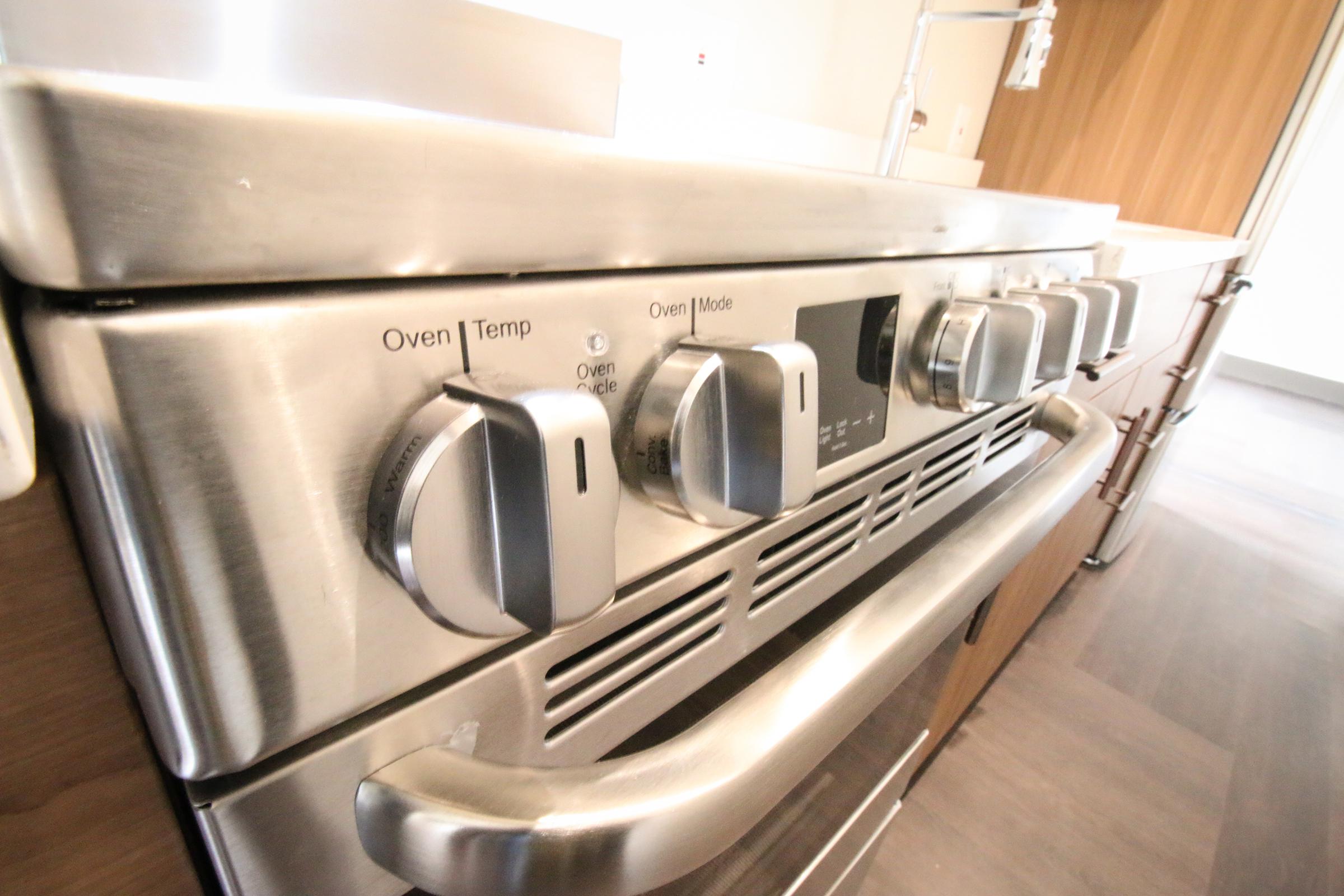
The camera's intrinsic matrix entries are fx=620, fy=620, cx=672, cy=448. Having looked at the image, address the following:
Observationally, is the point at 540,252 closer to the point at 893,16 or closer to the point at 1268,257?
the point at 893,16

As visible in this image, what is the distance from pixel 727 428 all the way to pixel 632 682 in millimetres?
128

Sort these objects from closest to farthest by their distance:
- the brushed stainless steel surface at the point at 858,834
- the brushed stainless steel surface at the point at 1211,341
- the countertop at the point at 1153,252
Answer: the brushed stainless steel surface at the point at 858,834 < the countertop at the point at 1153,252 < the brushed stainless steel surface at the point at 1211,341

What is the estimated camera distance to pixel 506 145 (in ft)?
0.53

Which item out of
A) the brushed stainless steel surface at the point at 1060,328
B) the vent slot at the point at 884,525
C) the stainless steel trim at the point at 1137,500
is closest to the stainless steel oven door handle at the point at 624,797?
the vent slot at the point at 884,525

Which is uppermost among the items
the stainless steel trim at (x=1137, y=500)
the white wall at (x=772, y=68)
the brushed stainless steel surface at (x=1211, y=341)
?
the white wall at (x=772, y=68)

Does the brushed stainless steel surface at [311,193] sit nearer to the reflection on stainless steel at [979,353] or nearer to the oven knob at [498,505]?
the oven knob at [498,505]

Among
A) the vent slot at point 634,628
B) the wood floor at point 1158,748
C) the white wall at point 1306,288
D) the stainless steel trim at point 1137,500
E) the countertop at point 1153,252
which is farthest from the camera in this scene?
the white wall at point 1306,288

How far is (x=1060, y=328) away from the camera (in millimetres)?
Answer: 420

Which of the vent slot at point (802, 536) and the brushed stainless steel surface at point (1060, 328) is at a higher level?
the brushed stainless steel surface at point (1060, 328)

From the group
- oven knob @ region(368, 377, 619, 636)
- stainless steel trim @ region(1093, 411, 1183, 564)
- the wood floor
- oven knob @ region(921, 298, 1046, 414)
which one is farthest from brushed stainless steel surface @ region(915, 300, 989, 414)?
stainless steel trim @ region(1093, 411, 1183, 564)

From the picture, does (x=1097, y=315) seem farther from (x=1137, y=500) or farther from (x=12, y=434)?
(x=1137, y=500)

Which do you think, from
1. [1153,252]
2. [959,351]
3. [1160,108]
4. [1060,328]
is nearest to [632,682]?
[959,351]

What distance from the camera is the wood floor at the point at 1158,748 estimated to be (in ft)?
3.59

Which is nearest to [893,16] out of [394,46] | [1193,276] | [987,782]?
[1193,276]
